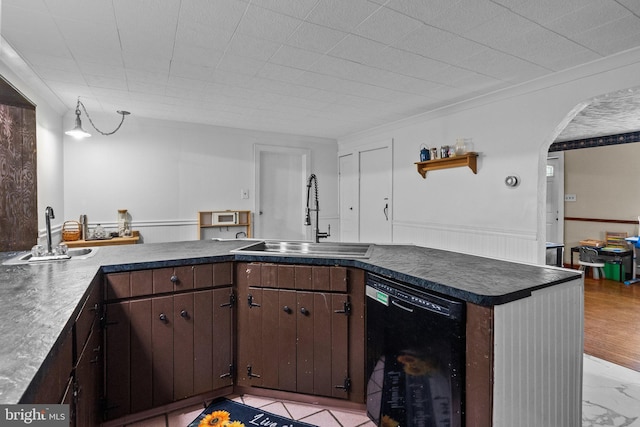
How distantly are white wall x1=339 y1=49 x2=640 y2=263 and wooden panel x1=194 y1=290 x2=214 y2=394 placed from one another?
9.28ft

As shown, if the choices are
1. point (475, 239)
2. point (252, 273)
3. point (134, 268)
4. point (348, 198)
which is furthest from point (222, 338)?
point (348, 198)

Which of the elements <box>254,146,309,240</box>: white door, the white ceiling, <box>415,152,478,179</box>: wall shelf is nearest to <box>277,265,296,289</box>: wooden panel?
the white ceiling

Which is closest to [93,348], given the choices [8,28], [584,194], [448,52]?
[8,28]

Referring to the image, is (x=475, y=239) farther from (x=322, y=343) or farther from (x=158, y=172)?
(x=158, y=172)

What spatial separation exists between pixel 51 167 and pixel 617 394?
5168 mm

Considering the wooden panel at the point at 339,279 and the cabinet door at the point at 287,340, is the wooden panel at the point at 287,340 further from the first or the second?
the wooden panel at the point at 339,279

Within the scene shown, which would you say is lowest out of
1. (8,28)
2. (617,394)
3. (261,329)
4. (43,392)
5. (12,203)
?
(617,394)

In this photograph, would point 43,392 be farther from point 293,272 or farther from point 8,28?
point 8,28

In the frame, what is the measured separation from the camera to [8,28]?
2.11 metres

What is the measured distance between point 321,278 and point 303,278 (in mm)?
107

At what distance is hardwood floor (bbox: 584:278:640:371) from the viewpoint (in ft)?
9.14

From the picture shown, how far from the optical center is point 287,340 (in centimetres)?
200

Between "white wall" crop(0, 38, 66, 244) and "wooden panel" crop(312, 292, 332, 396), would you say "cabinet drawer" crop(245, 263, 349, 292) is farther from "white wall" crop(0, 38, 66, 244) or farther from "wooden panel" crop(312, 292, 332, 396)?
"white wall" crop(0, 38, 66, 244)

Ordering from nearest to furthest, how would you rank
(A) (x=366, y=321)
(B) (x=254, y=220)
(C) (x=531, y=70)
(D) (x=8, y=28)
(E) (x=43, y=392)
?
(E) (x=43, y=392), (A) (x=366, y=321), (D) (x=8, y=28), (C) (x=531, y=70), (B) (x=254, y=220)
